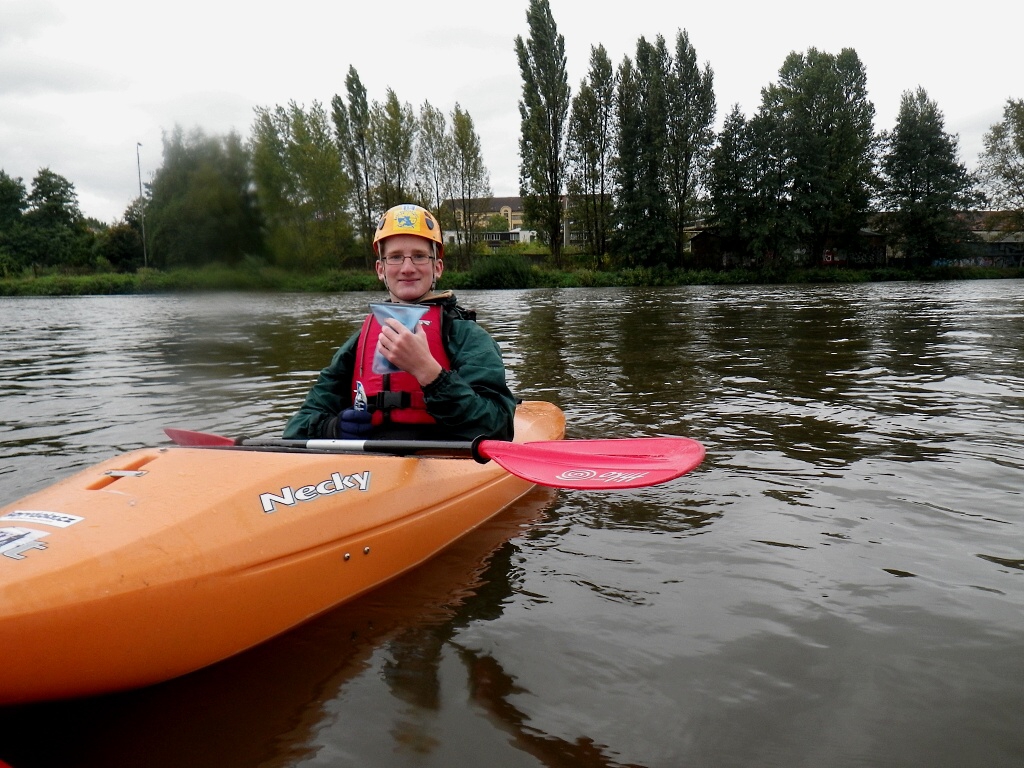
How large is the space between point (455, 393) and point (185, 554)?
130 cm

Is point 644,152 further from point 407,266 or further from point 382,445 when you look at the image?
point 382,445

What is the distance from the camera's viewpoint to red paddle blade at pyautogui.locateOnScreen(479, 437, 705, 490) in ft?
9.87

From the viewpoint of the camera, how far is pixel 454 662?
2.49 m

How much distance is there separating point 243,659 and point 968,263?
57.7 metres

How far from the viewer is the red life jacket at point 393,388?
3383mm

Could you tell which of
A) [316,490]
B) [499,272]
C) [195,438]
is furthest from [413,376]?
[499,272]

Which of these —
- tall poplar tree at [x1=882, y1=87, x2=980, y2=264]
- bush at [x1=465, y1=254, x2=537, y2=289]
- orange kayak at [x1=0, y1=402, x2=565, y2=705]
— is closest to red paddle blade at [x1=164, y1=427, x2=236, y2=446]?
orange kayak at [x1=0, y1=402, x2=565, y2=705]

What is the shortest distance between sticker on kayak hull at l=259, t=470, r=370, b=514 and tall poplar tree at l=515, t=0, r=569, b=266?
138ft

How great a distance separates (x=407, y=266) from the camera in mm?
3406

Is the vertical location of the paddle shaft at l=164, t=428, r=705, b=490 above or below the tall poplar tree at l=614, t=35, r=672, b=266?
below

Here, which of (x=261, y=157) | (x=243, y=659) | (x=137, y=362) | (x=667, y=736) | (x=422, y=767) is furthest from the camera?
(x=137, y=362)

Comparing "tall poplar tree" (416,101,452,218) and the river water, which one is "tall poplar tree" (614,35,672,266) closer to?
"tall poplar tree" (416,101,452,218)

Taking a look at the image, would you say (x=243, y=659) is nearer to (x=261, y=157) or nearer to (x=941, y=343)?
(x=261, y=157)

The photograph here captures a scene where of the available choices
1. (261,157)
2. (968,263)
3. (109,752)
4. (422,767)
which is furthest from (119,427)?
(968,263)
